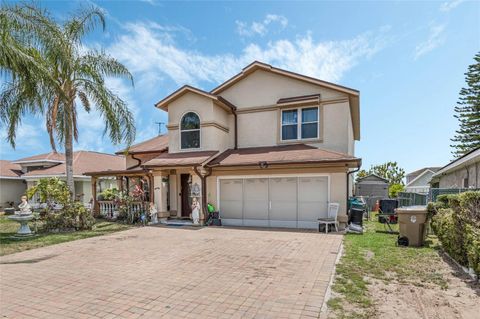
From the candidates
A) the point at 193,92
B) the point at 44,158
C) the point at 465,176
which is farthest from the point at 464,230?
the point at 44,158

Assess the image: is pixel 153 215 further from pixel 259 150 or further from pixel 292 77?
pixel 292 77

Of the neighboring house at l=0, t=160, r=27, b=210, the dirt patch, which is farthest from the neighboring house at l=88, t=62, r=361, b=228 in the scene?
the neighboring house at l=0, t=160, r=27, b=210

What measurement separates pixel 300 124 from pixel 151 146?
10079mm

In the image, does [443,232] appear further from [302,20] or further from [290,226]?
[302,20]

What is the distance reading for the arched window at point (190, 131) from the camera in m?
15.3

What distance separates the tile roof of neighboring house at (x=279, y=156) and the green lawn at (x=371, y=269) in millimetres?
3696

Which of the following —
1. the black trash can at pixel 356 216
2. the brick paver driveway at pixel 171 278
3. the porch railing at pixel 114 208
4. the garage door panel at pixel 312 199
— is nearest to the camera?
the brick paver driveway at pixel 171 278

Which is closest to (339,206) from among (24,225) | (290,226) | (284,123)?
(290,226)

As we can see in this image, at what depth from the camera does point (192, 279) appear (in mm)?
6062

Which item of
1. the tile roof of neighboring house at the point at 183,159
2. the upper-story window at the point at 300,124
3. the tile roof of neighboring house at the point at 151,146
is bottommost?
the tile roof of neighboring house at the point at 183,159

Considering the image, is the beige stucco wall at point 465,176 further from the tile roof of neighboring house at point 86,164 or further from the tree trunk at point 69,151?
the tile roof of neighboring house at point 86,164

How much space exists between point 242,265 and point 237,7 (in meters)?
11.3

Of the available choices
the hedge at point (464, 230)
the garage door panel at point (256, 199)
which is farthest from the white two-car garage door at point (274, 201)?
the hedge at point (464, 230)

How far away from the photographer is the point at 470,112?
3003 cm
